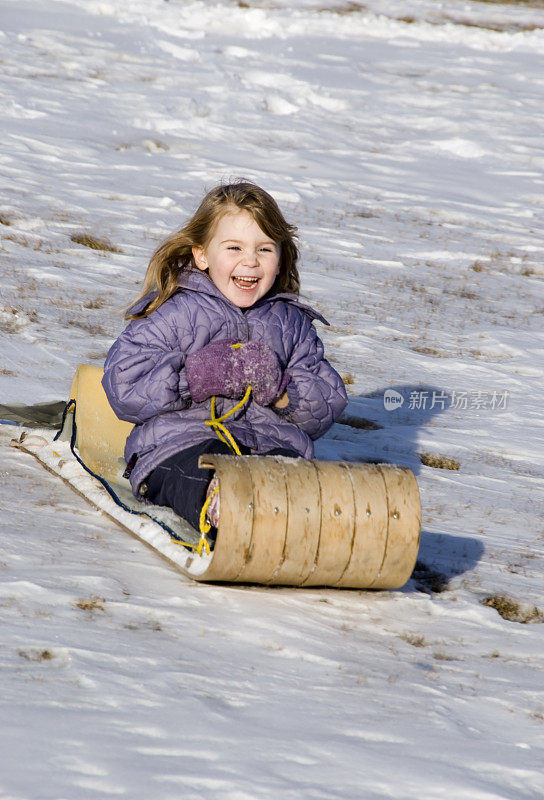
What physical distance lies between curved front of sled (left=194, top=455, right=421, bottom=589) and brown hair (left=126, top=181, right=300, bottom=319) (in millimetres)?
1140

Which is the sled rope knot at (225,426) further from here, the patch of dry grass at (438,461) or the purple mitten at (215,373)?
the patch of dry grass at (438,461)

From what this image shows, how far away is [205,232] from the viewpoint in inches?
169

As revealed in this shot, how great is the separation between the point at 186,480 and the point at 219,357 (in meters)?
0.53

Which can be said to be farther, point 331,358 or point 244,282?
point 331,358

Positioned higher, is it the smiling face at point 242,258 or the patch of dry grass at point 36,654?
the smiling face at point 242,258

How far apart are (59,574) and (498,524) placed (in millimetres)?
2188

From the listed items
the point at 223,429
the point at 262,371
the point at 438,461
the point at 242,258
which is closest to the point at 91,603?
the point at 223,429

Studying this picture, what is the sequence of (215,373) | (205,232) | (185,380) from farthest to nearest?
1. (205,232)
2. (185,380)
3. (215,373)

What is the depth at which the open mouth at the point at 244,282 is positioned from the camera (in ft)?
13.8

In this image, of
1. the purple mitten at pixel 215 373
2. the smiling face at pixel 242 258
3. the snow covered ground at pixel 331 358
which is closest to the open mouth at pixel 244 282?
the smiling face at pixel 242 258

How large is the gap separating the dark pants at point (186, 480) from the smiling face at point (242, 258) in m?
0.70

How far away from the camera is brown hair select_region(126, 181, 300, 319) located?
165 inches

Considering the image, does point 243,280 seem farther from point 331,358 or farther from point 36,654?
point 331,358

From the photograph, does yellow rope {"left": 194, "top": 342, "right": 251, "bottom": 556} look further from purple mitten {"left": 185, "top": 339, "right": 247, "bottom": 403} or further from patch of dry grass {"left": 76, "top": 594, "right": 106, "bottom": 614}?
patch of dry grass {"left": 76, "top": 594, "right": 106, "bottom": 614}
